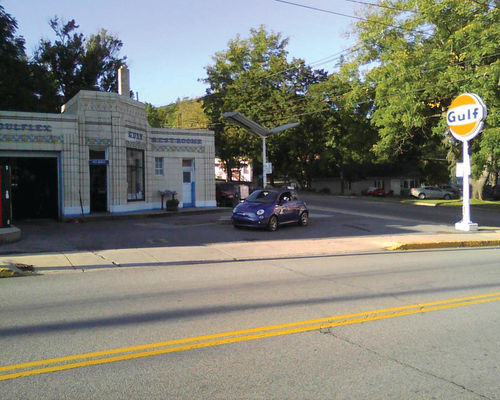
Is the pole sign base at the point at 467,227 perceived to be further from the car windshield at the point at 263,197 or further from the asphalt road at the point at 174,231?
the car windshield at the point at 263,197

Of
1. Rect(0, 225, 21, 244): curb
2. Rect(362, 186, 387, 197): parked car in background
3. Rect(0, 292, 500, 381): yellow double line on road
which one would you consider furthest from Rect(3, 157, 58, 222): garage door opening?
Rect(362, 186, 387, 197): parked car in background

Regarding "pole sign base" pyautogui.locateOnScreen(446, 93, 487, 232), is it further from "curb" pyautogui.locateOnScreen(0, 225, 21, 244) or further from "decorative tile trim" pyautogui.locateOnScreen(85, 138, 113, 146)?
"curb" pyautogui.locateOnScreen(0, 225, 21, 244)

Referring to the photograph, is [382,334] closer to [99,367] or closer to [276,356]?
[276,356]

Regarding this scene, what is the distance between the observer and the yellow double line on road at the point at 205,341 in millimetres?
4418

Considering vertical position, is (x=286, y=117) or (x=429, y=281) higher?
(x=286, y=117)

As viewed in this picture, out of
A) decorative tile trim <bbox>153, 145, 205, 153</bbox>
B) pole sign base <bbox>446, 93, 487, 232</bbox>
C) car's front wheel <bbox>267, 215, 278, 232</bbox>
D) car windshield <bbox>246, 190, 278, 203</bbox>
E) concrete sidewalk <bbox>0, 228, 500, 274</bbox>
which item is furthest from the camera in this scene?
decorative tile trim <bbox>153, 145, 205, 153</bbox>

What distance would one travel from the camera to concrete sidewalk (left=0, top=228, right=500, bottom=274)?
10.5 m

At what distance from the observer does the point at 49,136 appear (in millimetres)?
19125

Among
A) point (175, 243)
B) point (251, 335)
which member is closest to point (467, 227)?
point (175, 243)

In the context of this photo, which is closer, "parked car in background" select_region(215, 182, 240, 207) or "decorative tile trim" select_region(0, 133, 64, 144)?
"decorative tile trim" select_region(0, 133, 64, 144)

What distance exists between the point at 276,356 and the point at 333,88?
5036 cm

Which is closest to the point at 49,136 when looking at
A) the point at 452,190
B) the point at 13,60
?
the point at 13,60

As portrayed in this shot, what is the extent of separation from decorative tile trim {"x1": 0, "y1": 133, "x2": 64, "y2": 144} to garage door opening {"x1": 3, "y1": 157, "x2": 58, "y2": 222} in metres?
1.72

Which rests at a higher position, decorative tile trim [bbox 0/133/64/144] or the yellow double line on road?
decorative tile trim [bbox 0/133/64/144]
